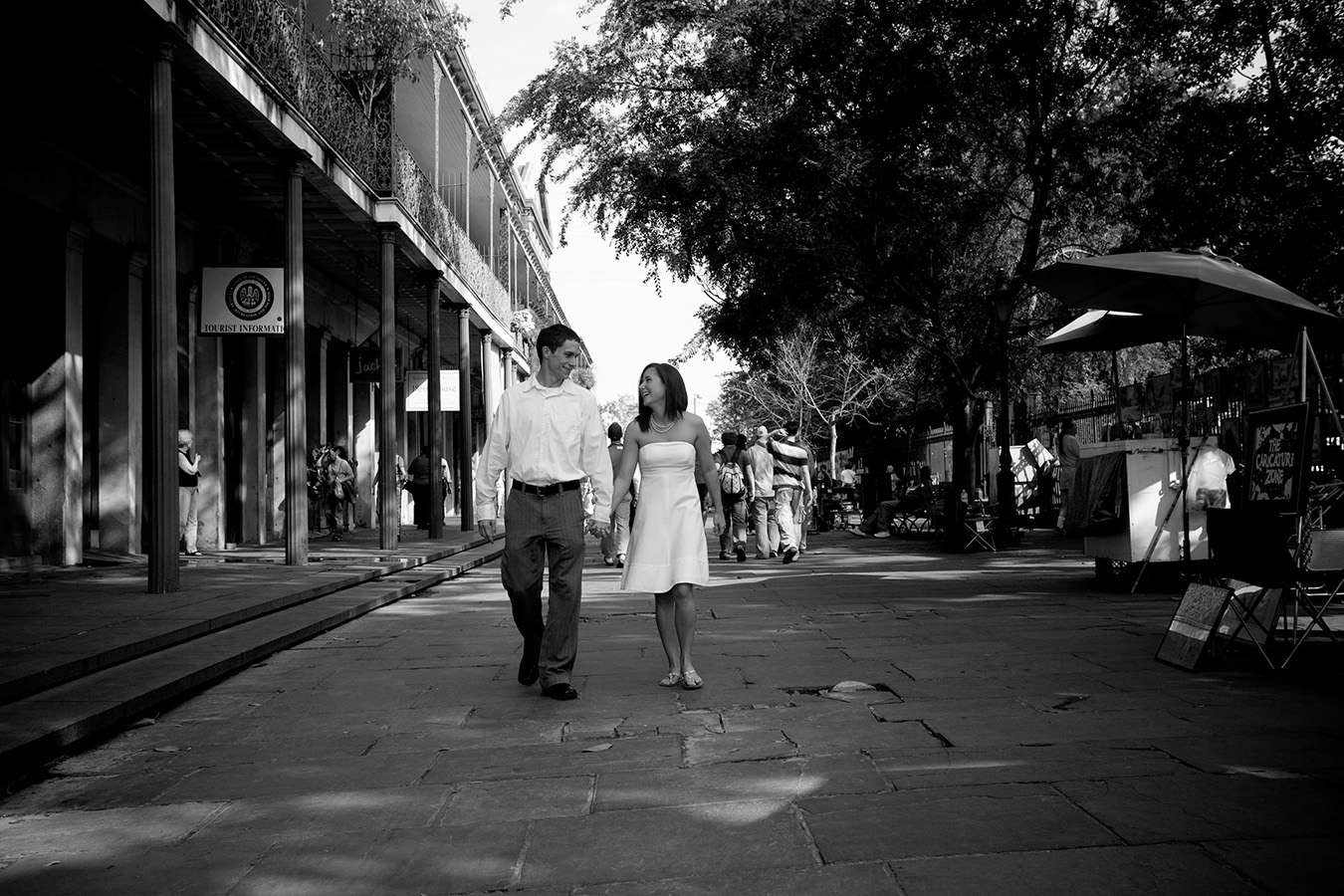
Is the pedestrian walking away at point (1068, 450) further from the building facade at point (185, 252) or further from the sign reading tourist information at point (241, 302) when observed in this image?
the sign reading tourist information at point (241, 302)

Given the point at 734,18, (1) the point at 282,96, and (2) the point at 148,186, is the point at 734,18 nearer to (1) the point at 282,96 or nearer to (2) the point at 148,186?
(1) the point at 282,96

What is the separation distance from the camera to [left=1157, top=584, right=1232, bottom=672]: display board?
21.3 feet

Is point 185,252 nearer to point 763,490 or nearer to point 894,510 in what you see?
point 763,490

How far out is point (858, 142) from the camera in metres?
18.7

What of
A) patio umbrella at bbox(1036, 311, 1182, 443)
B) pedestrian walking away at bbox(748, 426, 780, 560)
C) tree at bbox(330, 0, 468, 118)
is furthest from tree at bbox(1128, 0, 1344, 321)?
tree at bbox(330, 0, 468, 118)

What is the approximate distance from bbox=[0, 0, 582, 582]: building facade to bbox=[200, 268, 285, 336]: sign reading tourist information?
23mm

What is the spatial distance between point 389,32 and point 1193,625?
12.1 m

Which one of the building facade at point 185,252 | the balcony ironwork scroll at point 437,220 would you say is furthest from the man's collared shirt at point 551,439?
the balcony ironwork scroll at point 437,220

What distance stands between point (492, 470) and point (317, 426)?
17.2 meters

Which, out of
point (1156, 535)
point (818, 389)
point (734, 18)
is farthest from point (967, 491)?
point (818, 389)

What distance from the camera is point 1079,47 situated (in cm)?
1745

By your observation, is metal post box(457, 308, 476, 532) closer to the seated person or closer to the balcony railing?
the balcony railing

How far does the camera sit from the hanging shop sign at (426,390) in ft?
76.1

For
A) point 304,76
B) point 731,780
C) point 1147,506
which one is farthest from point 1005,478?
point 731,780
